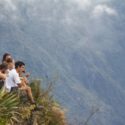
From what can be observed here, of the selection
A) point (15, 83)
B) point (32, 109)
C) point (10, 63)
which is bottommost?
point (32, 109)

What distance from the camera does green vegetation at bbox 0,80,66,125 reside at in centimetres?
1560

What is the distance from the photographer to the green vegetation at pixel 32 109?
51.2 feet

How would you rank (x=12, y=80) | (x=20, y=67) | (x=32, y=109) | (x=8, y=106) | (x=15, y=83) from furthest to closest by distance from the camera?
(x=20, y=67), (x=32, y=109), (x=12, y=80), (x=15, y=83), (x=8, y=106)

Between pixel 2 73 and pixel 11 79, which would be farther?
pixel 2 73

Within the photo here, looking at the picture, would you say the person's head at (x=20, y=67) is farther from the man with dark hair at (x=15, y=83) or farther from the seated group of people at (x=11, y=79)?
the man with dark hair at (x=15, y=83)

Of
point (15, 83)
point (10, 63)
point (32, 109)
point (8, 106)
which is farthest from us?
point (10, 63)

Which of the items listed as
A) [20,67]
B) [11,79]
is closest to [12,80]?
[11,79]

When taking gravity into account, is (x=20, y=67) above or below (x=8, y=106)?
above

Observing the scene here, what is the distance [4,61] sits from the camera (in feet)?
57.7

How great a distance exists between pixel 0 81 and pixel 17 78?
0.42 meters

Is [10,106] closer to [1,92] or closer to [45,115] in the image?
[1,92]

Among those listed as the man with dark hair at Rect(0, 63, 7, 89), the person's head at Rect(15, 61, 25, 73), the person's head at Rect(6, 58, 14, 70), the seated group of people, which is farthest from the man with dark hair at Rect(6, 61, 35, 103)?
the person's head at Rect(15, 61, 25, 73)

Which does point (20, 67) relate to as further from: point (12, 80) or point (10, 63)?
point (12, 80)

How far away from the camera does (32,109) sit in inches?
672
